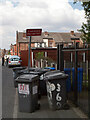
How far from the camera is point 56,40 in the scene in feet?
197

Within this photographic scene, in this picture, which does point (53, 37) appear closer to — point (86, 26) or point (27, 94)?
point (86, 26)

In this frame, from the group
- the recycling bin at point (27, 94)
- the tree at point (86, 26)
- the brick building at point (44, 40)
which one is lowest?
the recycling bin at point (27, 94)

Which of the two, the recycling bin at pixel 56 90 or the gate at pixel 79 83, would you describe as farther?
the recycling bin at pixel 56 90

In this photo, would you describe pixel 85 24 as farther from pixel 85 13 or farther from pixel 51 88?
pixel 51 88

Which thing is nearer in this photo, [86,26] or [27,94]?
[27,94]

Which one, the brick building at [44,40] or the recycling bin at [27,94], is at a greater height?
the brick building at [44,40]

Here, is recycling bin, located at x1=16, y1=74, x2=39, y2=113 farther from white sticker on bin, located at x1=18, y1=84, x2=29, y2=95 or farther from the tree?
the tree

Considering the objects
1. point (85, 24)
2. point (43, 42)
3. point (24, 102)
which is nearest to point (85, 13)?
point (85, 24)

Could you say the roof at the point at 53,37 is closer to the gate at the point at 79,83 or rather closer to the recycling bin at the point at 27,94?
the gate at the point at 79,83

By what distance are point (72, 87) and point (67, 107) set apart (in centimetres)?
95

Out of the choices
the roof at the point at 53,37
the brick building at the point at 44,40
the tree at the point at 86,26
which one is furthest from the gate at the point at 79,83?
the roof at the point at 53,37

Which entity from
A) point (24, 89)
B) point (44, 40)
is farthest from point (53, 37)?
point (24, 89)

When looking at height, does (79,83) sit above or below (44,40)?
below

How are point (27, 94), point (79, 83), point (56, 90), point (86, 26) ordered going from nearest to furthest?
point (27, 94) → point (56, 90) → point (79, 83) → point (86, 26)
